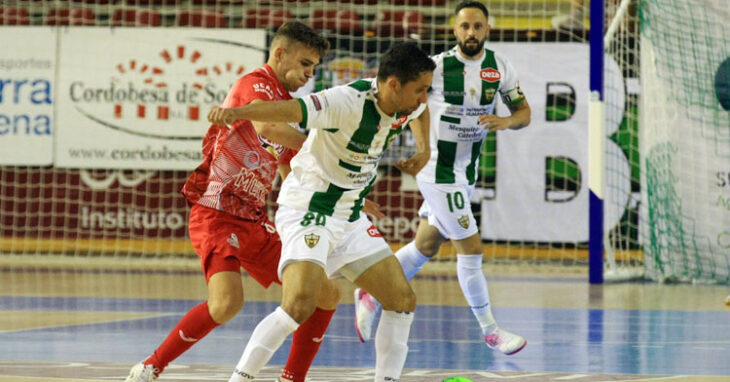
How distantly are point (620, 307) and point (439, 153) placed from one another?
9.21 ft

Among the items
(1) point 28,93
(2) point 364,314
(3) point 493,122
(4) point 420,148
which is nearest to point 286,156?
(4) point 420,148

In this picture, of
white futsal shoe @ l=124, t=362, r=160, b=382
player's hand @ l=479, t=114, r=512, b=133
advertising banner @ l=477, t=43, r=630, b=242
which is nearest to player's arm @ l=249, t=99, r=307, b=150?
white futsal shoe @ l=124, t=362, r=160, b=382

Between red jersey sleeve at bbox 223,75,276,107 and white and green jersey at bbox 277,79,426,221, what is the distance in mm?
361

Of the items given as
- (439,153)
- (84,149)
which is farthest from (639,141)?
(84,149)

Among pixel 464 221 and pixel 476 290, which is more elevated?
pixel 464 221

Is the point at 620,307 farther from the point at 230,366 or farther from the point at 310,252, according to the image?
the point at 310,252

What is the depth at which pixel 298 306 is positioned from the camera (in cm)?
468

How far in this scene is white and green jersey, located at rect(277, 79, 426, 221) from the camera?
4.82m

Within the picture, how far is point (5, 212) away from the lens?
15523 mm

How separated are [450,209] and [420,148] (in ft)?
4.12

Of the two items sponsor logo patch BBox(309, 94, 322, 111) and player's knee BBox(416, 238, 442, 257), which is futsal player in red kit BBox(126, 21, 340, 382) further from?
player's knee BBox(416, 238, 442, 257)

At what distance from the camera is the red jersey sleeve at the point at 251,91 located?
5211mm

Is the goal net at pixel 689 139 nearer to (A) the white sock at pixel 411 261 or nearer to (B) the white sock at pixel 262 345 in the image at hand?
(A) the white sock at pixel 411 261

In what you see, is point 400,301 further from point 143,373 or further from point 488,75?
point 488,75
